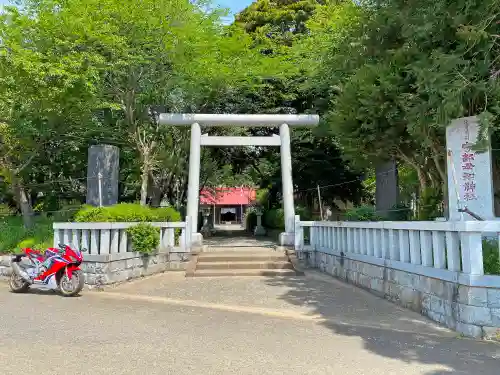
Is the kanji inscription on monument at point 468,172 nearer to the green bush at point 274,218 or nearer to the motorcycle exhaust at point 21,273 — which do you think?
the motorcycle exhaust at point 21,273

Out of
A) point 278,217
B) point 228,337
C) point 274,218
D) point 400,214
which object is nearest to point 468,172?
point 400,214

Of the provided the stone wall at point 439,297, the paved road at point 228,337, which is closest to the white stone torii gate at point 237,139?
the stone wall at point 439,297

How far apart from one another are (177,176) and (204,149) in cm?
175

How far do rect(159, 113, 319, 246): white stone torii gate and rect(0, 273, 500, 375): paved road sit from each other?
177 inches

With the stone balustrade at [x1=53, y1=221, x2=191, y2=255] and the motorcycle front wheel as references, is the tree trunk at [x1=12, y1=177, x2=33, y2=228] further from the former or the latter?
the motorcycle front wheel

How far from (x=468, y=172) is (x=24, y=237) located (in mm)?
9873

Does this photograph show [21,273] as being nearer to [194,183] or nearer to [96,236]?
[96,236]

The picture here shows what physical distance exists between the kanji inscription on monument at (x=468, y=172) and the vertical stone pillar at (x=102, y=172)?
7.94m

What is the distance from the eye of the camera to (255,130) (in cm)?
1719

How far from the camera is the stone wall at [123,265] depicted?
826 cm

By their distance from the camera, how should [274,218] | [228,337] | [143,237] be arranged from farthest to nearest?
[274,218] → [143,237] → [228,337]

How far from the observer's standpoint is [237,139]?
41.1 ft

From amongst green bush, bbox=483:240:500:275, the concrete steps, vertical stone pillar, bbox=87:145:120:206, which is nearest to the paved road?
green bush, bbox=483:240:500:275

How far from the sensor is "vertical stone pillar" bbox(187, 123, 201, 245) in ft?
38.5
